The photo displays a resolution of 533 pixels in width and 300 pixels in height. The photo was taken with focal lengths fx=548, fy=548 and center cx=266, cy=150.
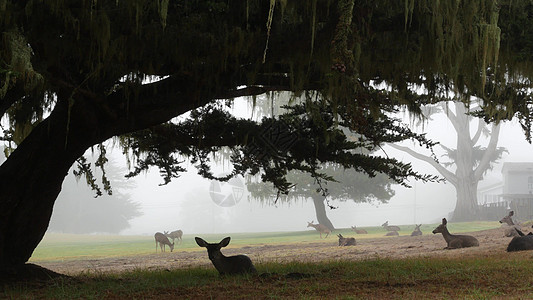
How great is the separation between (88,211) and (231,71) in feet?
212

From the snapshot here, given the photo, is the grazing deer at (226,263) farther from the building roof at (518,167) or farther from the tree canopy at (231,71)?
the building roof at (518,167)

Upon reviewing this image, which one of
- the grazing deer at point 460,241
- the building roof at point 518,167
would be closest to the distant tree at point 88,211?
the building roof at point 518,167

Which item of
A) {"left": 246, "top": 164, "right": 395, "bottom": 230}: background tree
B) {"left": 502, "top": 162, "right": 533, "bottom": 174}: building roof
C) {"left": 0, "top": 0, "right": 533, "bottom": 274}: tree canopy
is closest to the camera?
{"left": 0, "top": 0, "right": 533, "bottom": 274}: tree canopy

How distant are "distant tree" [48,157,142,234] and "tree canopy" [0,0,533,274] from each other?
57131 mm

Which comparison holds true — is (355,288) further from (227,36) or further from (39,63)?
(39,63)

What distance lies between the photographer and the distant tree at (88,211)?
63.2 metres

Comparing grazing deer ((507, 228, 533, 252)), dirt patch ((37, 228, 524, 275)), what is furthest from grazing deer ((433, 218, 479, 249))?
grazing deer ((507, 228, 533, 252))

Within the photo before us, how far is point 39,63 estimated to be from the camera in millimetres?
5707

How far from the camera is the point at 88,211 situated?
67.5m

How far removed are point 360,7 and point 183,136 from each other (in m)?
4.22

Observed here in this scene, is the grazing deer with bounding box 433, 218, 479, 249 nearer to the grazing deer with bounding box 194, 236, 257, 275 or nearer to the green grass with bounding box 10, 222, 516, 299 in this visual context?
the green grass with bounding box 10, 222, 516, 299

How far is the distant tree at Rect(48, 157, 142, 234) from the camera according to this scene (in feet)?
207

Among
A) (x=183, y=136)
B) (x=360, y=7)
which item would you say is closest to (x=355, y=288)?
(x=360, y=7)

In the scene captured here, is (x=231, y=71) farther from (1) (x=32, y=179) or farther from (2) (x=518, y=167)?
(2) (x=518, y=167)
